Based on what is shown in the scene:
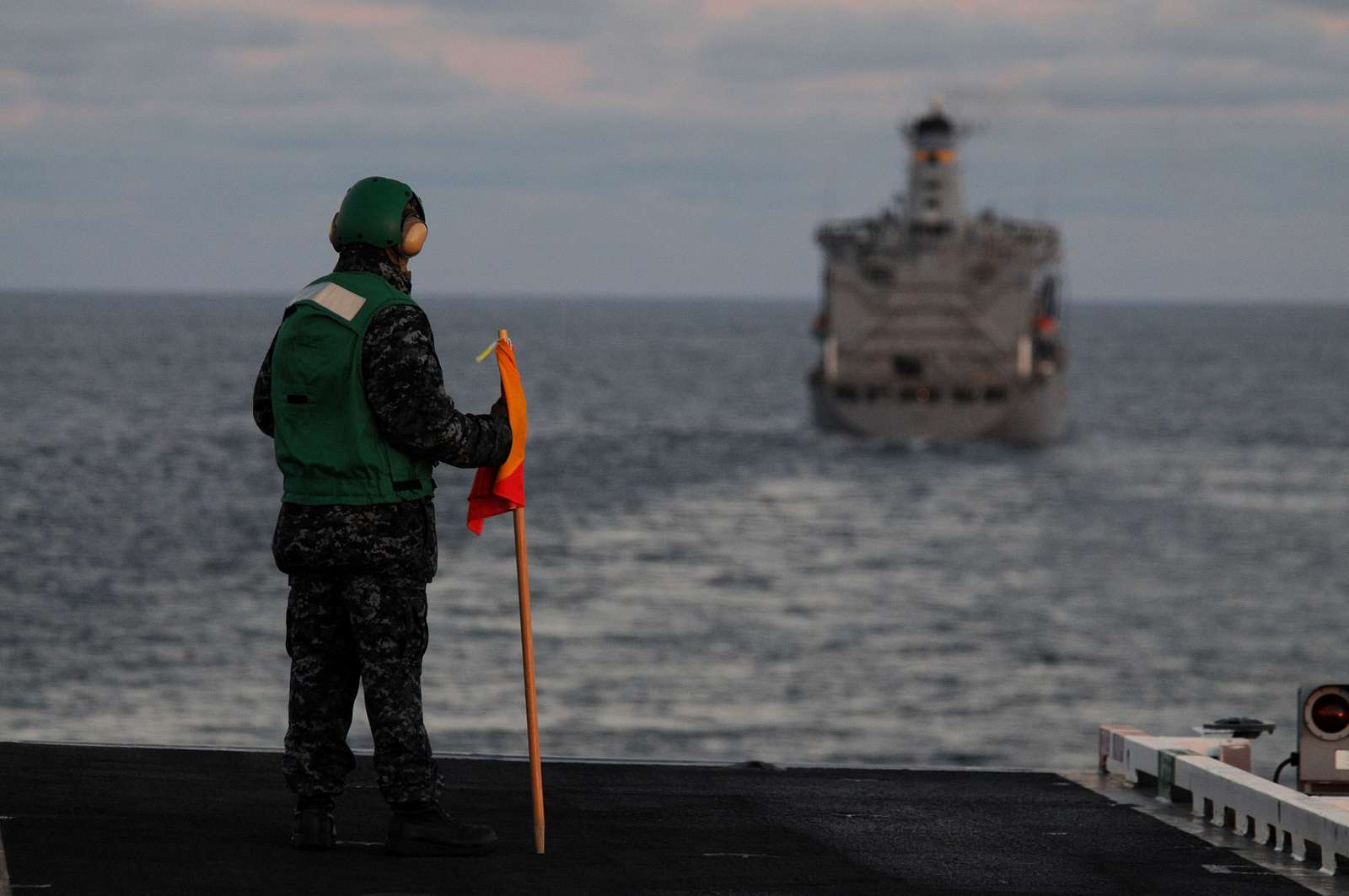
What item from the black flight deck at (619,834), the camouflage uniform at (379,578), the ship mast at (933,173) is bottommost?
the black flight deck at (619,834)

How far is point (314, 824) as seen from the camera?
21.3 ft

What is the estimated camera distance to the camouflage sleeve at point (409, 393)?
617 cm

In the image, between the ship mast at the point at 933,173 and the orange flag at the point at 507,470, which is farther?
the ship mast at the point at 933,173

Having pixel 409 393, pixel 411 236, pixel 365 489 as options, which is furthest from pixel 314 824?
pixel 411 236

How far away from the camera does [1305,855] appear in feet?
22.8

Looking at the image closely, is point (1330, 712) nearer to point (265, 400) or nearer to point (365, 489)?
point (365, 489)

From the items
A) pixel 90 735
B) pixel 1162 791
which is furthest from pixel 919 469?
pixel 1162 791

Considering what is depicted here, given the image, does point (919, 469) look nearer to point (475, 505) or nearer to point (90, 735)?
point (90, 735)

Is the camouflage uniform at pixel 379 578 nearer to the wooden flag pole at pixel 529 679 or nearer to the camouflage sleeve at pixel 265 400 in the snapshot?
the camouflage sleeve at pixel 265 400

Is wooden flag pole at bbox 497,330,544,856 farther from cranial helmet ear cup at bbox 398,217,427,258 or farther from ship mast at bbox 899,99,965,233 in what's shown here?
ship mast at bbox 899,99,965,233

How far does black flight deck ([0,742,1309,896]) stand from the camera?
20.4ft

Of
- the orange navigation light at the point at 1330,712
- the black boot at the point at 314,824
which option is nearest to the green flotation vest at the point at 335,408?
the black boot at the point at 314,824

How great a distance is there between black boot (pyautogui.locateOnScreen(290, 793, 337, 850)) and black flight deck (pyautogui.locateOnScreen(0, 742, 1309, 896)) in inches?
2.1

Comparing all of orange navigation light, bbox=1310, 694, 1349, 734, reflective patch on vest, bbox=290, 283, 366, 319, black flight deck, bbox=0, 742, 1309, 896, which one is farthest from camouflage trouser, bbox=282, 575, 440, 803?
orange navigation light, bbox=1310, 694, 1349, 734
